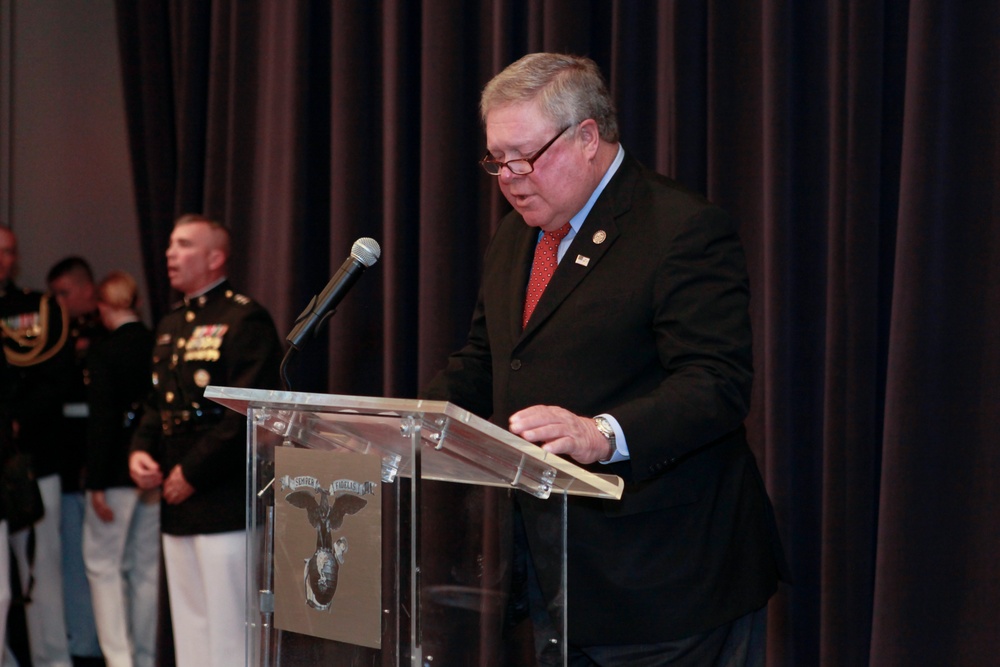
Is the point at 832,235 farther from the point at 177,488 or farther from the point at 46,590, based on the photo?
the point at 46,590

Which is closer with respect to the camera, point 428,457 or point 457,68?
point 428,457

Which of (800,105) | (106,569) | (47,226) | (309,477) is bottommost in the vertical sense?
(106,569)

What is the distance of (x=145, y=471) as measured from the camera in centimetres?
404

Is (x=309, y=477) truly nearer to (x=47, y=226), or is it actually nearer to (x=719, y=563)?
(x=719, y=563)

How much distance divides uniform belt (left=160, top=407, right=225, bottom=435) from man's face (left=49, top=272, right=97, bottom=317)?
1.43 metres

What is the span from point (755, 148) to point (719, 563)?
137cm

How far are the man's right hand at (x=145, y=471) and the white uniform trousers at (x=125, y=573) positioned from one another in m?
0.85

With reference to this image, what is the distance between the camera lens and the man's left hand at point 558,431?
1.60 m

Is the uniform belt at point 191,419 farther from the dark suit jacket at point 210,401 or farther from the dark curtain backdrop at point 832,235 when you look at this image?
the dark curtain backdrop at point 832,235

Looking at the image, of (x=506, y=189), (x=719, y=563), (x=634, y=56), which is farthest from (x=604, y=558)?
(x=634, y=56)

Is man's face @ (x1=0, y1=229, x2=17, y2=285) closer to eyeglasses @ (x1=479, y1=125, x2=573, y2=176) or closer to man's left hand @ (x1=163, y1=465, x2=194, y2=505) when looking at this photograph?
man's left hand @ (x1=163, y1=465, x2=194, y2=505)

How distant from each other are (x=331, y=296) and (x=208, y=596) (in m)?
2.36

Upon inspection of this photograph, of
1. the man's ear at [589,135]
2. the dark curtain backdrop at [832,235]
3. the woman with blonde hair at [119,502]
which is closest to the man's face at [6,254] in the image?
the woman with blonde hair at [119,502]

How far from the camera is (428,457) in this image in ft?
5.49
